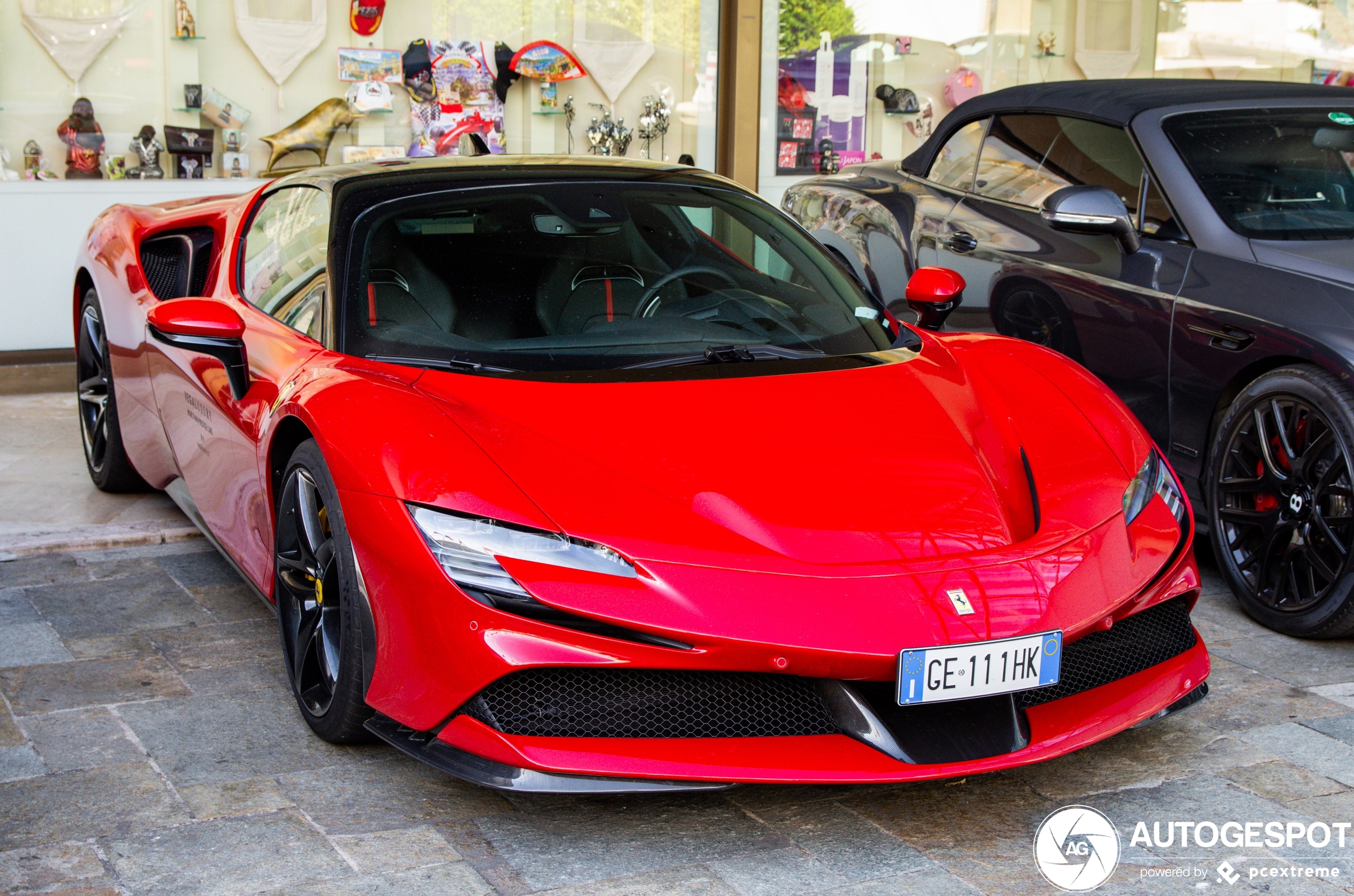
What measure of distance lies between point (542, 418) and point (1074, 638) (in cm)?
113

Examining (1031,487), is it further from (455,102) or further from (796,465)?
(455,102)

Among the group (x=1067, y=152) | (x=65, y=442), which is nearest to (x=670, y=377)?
(x=1067, y=152)

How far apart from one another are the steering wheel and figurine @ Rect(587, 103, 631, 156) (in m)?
4.95

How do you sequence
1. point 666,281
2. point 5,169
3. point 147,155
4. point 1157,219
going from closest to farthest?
point 666,281 → point 1157,219 → point 5,169 → point 147,155

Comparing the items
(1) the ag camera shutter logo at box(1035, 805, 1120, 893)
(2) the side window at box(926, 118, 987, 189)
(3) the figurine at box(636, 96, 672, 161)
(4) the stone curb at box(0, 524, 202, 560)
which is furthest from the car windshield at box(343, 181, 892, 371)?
(3) the figurine at box(636, 96, 672, 161)

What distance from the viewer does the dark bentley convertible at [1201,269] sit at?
12.2 feet

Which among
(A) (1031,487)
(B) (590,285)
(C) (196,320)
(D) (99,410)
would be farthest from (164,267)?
(A) (1031,487)

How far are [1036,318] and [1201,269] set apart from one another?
710 mm

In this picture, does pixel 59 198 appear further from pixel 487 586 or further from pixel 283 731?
pixel 487 586

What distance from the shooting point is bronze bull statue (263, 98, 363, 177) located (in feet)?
25.3

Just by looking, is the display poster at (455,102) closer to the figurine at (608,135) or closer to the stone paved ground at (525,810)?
the figurine at (608,135)

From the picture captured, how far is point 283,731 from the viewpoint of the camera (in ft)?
10.3

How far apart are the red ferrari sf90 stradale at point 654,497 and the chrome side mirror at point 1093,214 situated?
71 centimetres

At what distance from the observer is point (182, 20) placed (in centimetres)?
746
